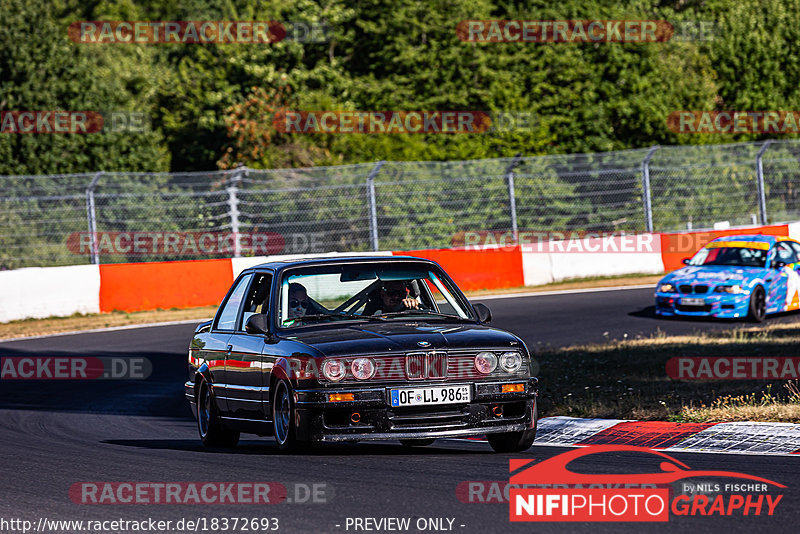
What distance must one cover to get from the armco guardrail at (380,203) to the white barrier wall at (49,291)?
562 millimetres

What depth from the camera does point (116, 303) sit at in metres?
23.1

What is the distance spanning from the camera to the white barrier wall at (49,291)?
22.3m

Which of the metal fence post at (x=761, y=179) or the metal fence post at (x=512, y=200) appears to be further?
the metal fence post at (x=761, y=179)

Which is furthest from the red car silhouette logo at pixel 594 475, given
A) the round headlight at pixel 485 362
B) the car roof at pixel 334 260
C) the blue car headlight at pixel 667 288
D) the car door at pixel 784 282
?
the car door at pixel 784 282

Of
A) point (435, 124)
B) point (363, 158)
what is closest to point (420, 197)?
point (363, 158)

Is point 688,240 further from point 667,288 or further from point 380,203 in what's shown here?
point 667,288

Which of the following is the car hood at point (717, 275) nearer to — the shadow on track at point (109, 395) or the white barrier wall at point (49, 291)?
the shadow on track at point (109, 395)

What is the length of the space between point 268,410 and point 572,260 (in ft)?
63.5

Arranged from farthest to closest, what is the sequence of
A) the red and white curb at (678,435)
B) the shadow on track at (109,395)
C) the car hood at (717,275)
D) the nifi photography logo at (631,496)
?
the car hood at (717,275) < the shadow on track at (109,395) < the red and white curb at (678,435) < the nifi photography logo at (631,496)

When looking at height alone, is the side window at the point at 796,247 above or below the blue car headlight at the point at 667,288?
above

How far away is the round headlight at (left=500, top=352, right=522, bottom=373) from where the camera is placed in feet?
26.3

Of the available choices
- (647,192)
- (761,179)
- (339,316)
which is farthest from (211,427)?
(761,179)

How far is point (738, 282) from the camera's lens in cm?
1872

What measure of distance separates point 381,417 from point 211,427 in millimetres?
2117
